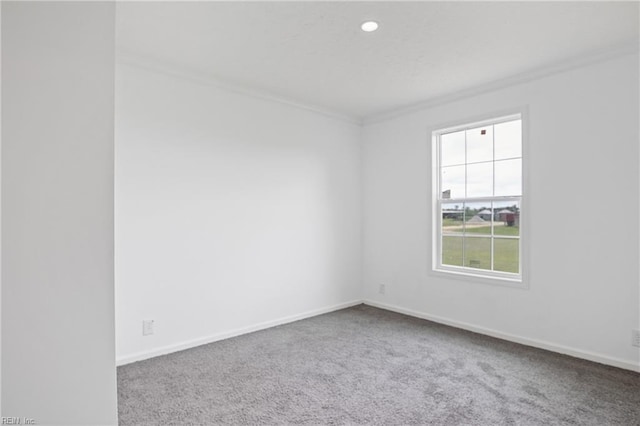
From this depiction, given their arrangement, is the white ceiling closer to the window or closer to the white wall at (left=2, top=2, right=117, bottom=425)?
the window

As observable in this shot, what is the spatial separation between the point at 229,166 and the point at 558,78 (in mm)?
3114

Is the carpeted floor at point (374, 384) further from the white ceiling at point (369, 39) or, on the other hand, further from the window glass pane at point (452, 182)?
the white ceiling at point (369, 39)

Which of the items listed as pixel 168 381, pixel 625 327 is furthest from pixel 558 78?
pixel 168 381

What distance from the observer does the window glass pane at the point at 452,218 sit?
3977 mm

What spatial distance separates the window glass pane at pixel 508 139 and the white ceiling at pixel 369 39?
50cm

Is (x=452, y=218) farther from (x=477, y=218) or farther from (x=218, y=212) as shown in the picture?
(x=218, y=212)

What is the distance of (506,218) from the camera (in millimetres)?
3594

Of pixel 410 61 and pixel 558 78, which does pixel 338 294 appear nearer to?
pixel 410 61

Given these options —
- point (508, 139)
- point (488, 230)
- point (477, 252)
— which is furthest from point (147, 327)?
point (508, 139)

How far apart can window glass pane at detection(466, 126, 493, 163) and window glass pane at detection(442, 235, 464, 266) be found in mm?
894

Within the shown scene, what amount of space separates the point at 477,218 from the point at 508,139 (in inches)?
33.9

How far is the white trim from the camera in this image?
2.93 meters

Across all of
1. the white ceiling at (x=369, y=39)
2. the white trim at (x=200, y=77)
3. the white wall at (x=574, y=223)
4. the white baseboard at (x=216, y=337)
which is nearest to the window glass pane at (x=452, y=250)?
the white wall at (x=574, y=223)

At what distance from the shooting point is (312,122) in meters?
4.32
